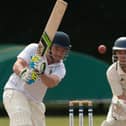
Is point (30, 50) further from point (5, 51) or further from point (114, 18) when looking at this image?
point (114, 18)

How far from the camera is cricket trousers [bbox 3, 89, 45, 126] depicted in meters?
5.68

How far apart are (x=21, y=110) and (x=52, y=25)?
0.80 m

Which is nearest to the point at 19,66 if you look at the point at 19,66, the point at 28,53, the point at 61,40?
the point at 19,66

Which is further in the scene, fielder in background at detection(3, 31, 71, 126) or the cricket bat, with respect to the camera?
fielder in background at detection(3, 31, 71, 126)

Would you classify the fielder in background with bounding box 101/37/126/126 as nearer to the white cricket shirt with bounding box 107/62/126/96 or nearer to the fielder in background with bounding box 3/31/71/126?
the white cricket shirt with bounding box 107/62/126/96

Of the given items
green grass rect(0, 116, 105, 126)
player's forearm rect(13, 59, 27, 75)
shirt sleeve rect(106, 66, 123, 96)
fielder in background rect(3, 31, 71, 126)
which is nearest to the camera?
fielder in background rect(3, 31, 71, 126)

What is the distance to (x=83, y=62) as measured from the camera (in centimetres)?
1220

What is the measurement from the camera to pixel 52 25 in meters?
5.42

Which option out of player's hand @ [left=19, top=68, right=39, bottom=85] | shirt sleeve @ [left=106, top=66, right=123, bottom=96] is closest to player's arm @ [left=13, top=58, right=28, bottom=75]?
player's hand @ [left=19, top=68, right=39, bottom=85]

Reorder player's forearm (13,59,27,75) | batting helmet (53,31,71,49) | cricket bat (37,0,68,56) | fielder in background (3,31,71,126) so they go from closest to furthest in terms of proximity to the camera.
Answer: cricket bat (37,0,68,56), fielder in background (3,31,71,126), player's forearm (13,59,27,75), batting helmet (53,31,71,49)

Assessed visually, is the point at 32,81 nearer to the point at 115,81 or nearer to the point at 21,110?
the point at 21,110

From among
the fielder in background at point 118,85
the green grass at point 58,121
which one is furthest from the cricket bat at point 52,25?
the green grass at point 58,121

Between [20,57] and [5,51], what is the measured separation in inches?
281

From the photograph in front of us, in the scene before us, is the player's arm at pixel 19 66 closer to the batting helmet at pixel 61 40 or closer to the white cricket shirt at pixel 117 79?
the batting helmet at pixel 61 40
